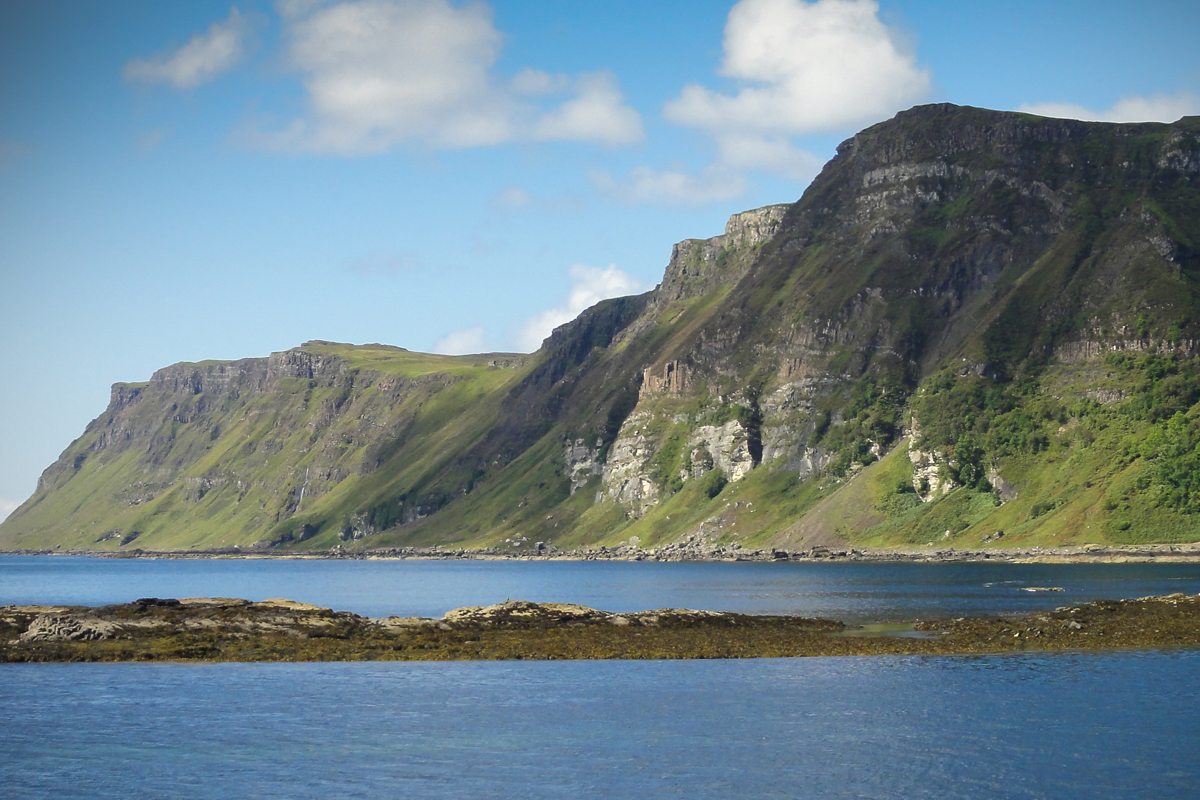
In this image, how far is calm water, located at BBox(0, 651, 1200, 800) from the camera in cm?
4322

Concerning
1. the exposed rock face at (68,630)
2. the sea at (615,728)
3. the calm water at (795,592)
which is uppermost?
the exposed rock face at (68,630)

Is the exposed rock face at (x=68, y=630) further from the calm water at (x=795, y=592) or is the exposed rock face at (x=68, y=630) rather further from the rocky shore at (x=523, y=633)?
Result: the calm water at (x=795, y=592)

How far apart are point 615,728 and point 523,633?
32200 millimetres

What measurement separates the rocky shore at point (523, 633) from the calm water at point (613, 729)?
13.8 ft

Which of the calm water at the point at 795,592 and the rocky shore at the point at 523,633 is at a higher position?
the rocky shore at the point at 523,633

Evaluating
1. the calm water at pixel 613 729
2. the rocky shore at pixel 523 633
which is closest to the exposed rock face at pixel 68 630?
the rocky shore at pixel 523 633

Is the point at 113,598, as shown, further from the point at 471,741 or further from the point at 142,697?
the point at 471,741

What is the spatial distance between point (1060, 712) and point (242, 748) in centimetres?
3592

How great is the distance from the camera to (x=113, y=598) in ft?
538

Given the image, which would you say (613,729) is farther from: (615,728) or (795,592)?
(795,592)

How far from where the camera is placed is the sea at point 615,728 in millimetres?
43250

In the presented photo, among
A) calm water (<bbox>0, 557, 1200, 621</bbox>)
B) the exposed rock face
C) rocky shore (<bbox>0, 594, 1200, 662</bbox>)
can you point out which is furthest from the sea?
calm water (<bbox>0, 557, 1200, 621</bbox>)

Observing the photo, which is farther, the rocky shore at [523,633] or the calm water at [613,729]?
the rocky shore at [523,633]

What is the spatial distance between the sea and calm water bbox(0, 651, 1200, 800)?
143mm
